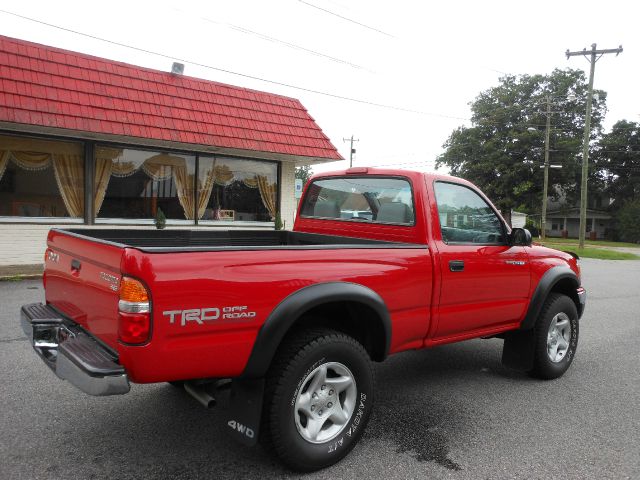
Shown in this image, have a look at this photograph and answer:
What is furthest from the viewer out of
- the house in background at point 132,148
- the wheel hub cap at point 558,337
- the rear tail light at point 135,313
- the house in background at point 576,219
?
the house in background at point 576,219

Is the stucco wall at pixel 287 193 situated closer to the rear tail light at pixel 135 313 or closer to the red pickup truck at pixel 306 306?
the red pickup truck at pixel 306 306

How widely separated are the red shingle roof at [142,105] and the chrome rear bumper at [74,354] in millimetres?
7573

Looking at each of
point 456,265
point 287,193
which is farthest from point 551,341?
point 287,193

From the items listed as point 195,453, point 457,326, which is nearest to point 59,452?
point 195,453

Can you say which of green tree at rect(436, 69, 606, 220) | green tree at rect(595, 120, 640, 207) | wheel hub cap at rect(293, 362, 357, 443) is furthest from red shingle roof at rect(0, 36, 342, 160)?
green tree at rect(595, 120, 640, 207)

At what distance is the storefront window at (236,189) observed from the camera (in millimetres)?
12602

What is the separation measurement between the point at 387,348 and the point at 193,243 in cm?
223

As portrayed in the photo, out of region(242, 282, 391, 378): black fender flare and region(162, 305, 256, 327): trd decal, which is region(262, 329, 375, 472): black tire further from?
region(162, 305, 256, 327): trd decal

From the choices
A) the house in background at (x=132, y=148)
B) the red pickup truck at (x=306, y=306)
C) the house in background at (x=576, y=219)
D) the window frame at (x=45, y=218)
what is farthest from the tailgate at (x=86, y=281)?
the house in background at (x=576, y=219)

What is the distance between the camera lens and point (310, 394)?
2840 mm

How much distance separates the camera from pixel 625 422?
3.71m

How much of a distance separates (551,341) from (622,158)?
187 feet

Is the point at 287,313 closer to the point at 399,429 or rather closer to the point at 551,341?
the point at 399,429

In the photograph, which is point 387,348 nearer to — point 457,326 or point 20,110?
point 457,326
